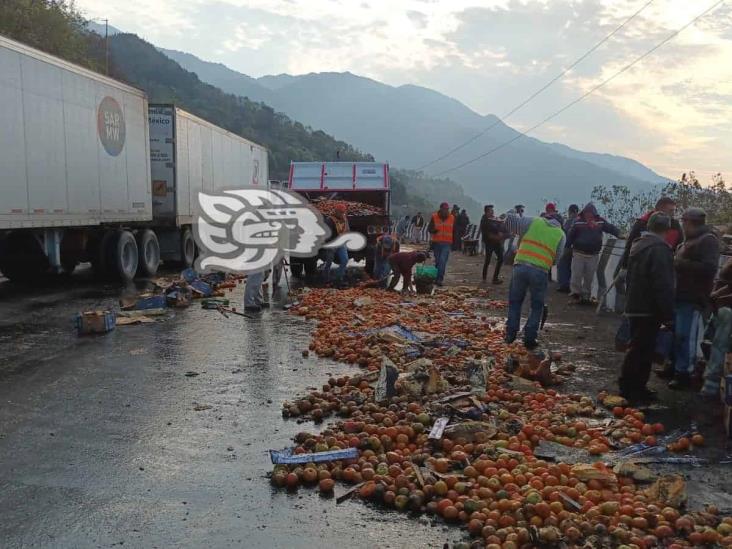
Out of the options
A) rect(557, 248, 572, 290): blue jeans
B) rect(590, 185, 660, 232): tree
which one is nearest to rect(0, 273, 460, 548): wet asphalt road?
rect(557, 248, 572, 290): blue jeans

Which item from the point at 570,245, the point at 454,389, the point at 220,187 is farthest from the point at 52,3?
the point at 454,389

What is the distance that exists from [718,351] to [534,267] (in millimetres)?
2644

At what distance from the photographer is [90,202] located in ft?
47.4

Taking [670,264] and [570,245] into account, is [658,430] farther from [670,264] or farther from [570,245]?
[570,245]

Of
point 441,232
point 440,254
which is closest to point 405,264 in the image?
point 441,232

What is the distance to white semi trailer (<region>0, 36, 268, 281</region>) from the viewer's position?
39.0ft

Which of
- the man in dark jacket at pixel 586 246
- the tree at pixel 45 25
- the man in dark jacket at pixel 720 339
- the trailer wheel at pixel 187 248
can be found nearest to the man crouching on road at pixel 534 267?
the man in dark jacket at pixel 720 339

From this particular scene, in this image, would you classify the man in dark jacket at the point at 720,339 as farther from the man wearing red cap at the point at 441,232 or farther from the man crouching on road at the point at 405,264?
the man wearing red cap at the point at 441,232

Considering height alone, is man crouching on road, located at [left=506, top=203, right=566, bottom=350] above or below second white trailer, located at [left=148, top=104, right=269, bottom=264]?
below

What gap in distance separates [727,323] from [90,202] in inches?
503

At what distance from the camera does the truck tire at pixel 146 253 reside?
55.6ft

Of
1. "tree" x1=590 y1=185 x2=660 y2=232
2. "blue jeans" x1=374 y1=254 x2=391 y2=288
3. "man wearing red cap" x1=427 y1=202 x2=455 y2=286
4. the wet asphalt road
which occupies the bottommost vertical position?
the wet asphalt road

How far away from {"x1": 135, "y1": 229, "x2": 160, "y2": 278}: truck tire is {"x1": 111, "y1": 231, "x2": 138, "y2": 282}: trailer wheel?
30 centimetres

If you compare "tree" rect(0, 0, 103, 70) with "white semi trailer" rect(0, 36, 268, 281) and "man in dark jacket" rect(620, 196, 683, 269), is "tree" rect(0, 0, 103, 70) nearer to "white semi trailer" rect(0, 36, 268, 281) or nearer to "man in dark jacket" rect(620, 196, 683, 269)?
"white semi trailer" rect(0, 36, 268, 281)
